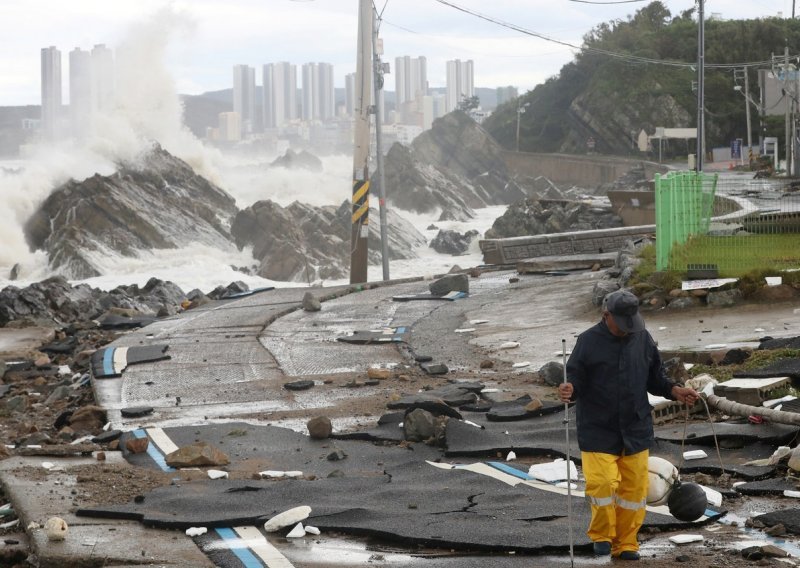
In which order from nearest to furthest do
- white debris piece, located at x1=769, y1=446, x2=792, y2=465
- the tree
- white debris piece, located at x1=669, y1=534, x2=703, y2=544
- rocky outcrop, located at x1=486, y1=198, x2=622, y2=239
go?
white debris piece, located at x1=669, y1=534, x2=703, y2=544 → white debris piece, located at x1=769, y1=446, x2=792, y2=465 → rocky outcrop, located at x1=486, y1=198, x2=622, y2=239 → the tree

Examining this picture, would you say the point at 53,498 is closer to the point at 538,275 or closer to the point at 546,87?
the point at 538,275

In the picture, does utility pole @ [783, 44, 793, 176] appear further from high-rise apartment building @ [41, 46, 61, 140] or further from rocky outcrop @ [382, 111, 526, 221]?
high-rise apartment building @ [41, 46, 61, 140]

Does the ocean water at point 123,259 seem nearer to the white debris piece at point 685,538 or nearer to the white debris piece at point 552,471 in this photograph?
the white debris piece at point 552,471

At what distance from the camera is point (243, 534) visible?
7.07 m

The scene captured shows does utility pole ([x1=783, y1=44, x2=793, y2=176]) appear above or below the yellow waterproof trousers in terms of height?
above

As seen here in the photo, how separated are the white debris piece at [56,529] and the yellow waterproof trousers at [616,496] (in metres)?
Answer: 3.03

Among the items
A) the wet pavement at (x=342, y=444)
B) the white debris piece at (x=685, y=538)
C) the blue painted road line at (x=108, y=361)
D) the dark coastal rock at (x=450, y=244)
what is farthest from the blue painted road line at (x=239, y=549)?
the dark coastal rock at (x=450, y=244)

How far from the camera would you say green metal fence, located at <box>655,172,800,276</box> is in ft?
56.7

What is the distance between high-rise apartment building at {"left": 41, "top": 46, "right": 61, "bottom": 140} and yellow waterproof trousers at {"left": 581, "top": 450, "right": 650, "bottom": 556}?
6301 centimetres

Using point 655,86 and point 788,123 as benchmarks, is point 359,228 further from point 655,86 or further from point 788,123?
point 655,86

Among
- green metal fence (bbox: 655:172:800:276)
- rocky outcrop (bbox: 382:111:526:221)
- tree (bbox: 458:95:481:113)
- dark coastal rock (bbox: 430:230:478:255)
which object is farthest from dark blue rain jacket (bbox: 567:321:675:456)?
tree (bbox: 458:95:481:113)

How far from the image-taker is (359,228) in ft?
80.1

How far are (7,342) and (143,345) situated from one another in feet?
15.4

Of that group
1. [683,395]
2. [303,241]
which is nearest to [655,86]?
[303,241]
